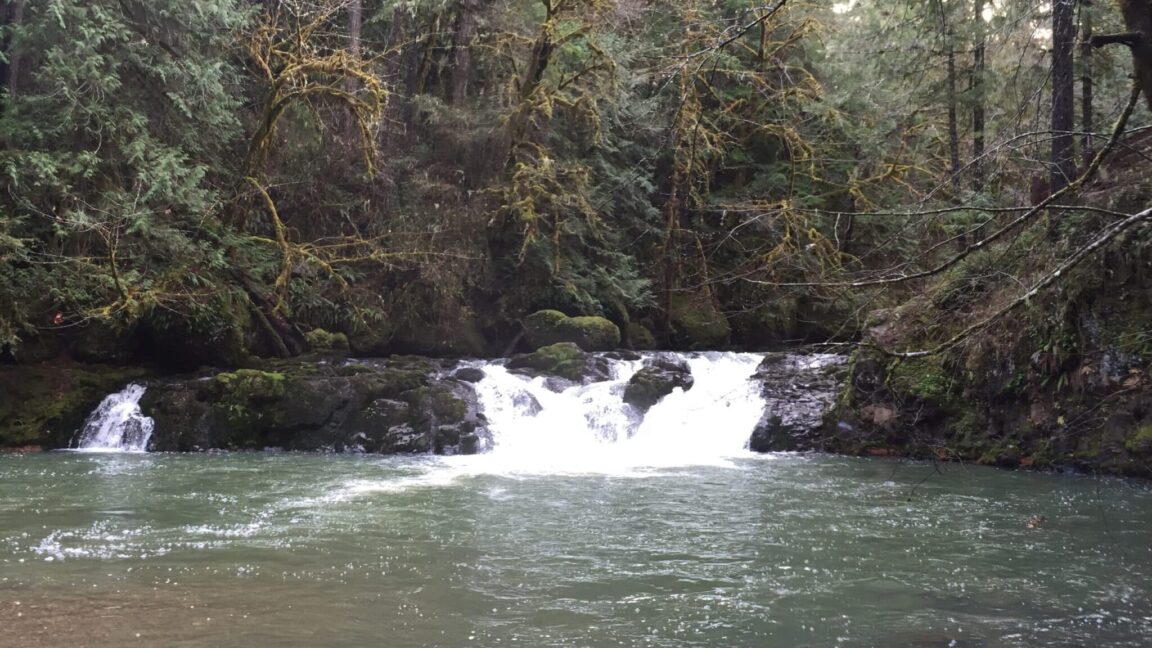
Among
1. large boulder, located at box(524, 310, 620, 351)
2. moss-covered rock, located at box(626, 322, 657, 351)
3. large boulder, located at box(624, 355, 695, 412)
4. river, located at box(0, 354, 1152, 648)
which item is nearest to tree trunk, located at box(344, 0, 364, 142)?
large boulder, located at box(524, 310, 620, 351)

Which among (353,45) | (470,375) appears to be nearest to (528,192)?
(353,45)

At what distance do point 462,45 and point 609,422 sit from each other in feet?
33.6

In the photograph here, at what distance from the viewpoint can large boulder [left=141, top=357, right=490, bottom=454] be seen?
12781mm

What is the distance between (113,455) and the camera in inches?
464

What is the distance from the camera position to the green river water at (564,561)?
4.77 meters

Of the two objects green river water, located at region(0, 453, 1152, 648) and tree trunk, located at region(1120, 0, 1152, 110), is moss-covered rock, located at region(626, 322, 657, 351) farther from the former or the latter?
tree trunk, located at region(1120, 0, 1152, 110)

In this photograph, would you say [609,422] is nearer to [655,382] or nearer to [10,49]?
[655,382]

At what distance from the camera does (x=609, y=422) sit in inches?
547

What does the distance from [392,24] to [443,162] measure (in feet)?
11.0

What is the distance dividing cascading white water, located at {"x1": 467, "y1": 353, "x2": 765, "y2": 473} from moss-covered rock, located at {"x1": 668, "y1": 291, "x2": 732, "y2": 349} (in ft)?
21.2

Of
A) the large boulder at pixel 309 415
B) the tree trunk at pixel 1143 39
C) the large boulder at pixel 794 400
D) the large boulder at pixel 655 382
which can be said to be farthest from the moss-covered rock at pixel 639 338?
the tree trunk at pixel 1143 39

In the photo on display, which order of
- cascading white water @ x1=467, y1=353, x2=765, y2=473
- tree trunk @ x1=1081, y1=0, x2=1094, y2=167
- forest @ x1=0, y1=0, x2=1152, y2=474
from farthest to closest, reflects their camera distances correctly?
cascading white water @ x1=467, y1=353, x2=765, y2=473 → forest @ x1=0, y1=0, x2=1152, y2=474 → tree trunk @ x1=1081, y1=0, x2=1094, y2=167

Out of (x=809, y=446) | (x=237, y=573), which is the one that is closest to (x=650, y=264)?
(x=809, y=446)

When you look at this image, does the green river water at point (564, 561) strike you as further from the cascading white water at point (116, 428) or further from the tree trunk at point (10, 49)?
the tree trunk at point (10, 49)
